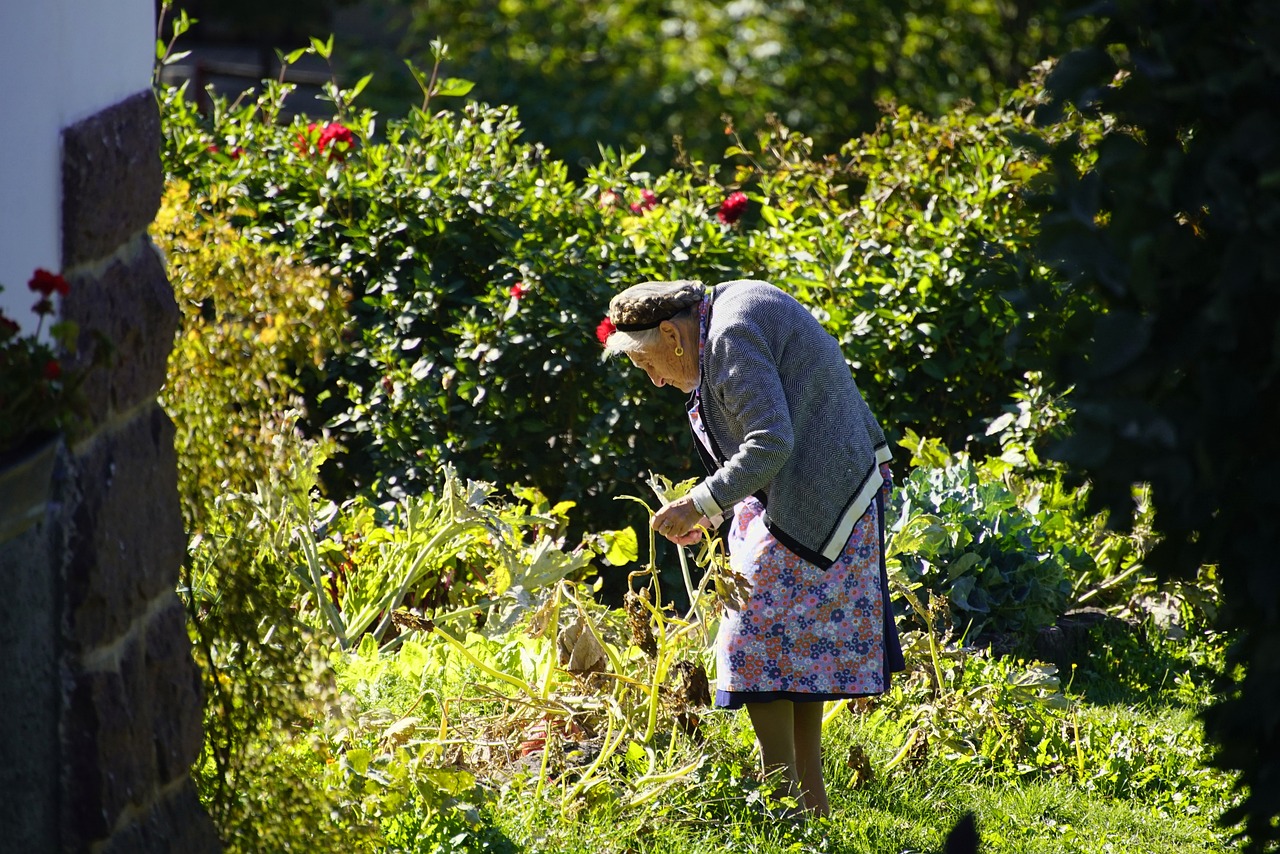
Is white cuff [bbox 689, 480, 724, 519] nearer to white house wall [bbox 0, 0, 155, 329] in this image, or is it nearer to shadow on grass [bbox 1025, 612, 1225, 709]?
white house wall [bbox 0, 0, 155, 329]

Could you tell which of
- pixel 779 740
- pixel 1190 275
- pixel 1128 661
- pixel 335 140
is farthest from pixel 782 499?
pixel 335 140

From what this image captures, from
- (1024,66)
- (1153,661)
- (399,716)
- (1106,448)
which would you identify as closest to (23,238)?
(1106,448)

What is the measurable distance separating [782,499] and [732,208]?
241cm

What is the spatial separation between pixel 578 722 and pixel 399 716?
0.48m

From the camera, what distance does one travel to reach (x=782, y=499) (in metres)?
3.26

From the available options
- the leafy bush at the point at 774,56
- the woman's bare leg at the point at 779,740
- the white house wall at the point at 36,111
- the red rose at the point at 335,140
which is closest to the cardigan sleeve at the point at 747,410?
the woman's bare leg at the point at 779,740

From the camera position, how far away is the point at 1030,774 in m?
3.91

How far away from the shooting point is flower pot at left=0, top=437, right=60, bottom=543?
1892 mm

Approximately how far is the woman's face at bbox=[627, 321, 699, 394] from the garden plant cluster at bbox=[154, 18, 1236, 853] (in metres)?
0.42

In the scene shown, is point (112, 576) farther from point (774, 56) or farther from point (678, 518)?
point (774, 56)

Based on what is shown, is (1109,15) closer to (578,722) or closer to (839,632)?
(839,632)

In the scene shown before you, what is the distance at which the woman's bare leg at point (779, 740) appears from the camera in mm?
3342

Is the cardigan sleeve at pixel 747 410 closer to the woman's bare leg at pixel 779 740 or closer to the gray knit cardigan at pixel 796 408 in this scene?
the gray knit cardigan at pixel 796 408

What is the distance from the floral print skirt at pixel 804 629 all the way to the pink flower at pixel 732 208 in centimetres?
237
